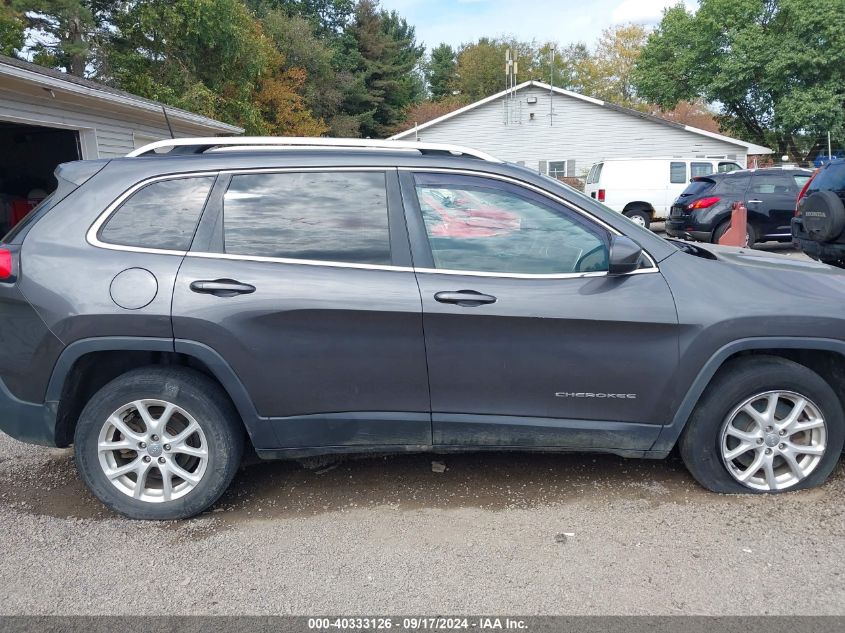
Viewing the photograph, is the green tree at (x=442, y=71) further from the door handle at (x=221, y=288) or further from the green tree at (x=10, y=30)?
the door handle at (x=221, y=288)

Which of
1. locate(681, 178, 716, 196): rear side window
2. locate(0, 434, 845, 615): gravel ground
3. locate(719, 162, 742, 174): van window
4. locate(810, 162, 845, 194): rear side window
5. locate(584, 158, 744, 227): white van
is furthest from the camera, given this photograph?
locate(719, 162, 742, 174): van window

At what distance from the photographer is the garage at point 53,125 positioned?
28.6ft

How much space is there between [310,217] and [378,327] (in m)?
0.66

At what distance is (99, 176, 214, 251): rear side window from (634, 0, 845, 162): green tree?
97.9ft

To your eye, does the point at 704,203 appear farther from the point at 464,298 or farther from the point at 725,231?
the point at 464,298

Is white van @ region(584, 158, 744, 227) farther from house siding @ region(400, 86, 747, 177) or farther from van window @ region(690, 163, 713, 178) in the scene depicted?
house siding @ region(400, 86, 747, 177)

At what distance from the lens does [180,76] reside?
21141mm

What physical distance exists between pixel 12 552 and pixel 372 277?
6.96ft

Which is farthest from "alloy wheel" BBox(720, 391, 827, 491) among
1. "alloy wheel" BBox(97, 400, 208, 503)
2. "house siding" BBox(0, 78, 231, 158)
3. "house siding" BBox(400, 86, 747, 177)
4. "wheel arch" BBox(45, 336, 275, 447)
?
"house siding" BBox(400, 86, 747, 177)

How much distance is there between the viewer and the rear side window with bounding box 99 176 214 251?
309cm

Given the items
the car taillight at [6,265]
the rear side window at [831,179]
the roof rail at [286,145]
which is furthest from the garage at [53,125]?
the rear side window at [831,179]

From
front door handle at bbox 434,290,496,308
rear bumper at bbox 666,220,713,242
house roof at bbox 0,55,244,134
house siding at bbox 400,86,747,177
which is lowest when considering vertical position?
rear bumper at bbox 666,220,713,242

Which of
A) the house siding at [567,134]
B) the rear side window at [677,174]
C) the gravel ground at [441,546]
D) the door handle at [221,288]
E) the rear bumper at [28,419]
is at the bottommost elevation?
the gravel ground at [441,546]

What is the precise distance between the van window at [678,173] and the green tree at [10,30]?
1867 centimetres
